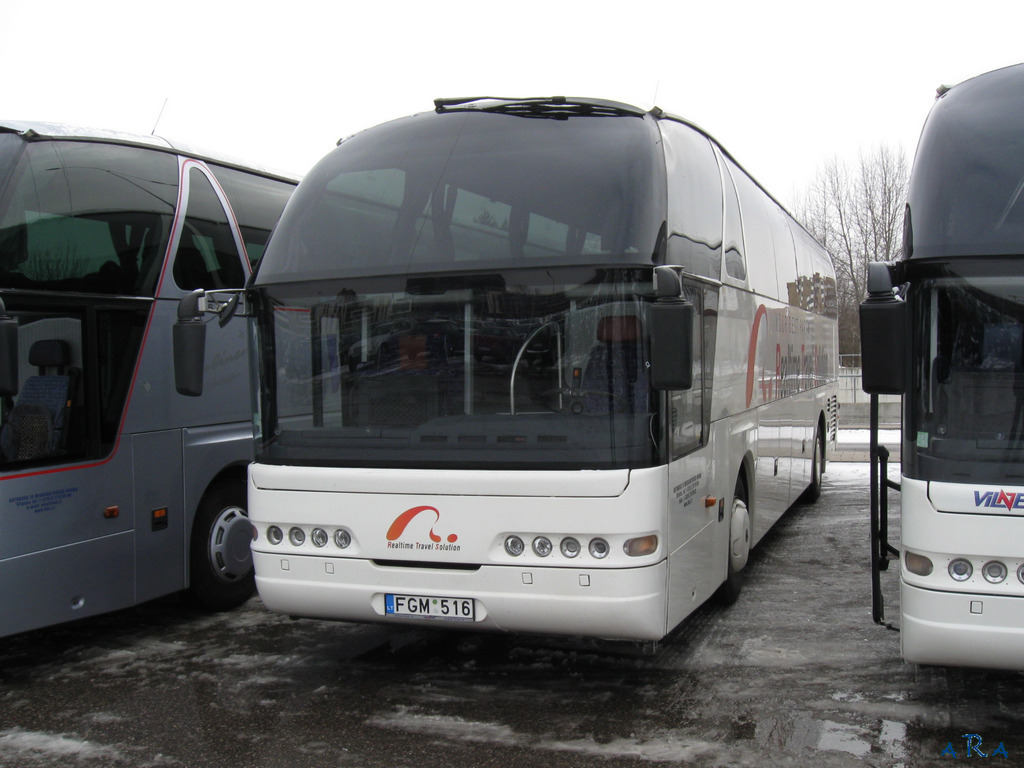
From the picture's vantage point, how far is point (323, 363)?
5750 millimetres

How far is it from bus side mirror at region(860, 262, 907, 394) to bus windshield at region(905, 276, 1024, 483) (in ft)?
0.47

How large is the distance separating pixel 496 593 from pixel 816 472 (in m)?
8.58

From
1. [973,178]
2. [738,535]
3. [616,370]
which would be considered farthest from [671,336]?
[738,535]

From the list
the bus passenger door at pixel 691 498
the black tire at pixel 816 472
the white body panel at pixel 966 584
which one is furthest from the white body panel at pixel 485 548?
the black tire at pixel 816 472

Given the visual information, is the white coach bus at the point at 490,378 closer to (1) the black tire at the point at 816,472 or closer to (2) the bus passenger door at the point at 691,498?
(2) the bus passenger door at the point at 691,498

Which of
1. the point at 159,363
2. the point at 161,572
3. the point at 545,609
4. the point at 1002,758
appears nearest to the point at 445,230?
the point at 545,609

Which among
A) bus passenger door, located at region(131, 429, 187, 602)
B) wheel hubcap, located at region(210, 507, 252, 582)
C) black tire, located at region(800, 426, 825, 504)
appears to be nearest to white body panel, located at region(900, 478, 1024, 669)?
bus passenger door, located at region(131, 429, 187, 602)

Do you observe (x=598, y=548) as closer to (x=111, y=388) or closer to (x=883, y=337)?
(x=883, y=337)

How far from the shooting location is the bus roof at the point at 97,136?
252 inches

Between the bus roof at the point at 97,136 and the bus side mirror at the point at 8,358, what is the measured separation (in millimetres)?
1607

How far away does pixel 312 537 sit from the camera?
225 inches

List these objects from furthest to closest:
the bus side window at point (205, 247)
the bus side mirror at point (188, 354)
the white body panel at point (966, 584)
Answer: the bus side window at point (205, 247) → the bus side mirror at point (188, 354) → the white body panel at point (966, 584)

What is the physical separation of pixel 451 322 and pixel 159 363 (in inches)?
105

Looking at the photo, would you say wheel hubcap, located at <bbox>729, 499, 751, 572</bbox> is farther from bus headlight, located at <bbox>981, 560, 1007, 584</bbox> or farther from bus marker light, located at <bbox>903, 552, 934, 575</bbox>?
bus headlight, located at <bbox>981, 560, 1007, 584</bbox>
